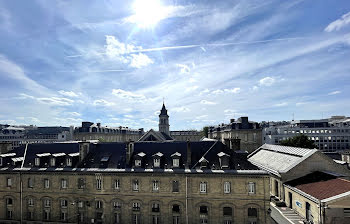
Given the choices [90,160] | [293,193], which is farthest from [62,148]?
[293,193]

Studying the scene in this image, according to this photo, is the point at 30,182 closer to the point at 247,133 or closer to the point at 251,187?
the point at 251,187

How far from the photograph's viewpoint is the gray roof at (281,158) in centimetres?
3666

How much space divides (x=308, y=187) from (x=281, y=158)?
37.4 feet

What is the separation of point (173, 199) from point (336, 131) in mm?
80566

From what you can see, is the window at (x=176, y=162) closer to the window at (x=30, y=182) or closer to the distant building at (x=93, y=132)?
the window at (x=30, y=182)

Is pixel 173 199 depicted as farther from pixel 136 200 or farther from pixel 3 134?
pixel 3 134

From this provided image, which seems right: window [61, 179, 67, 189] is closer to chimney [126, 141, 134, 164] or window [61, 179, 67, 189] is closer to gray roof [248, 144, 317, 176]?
chimney [126, 141, 134, 164]

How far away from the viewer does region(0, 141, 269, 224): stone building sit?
1134 inches

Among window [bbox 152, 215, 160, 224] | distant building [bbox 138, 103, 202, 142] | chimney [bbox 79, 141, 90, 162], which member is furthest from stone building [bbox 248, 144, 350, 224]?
chimney [bbox 79, 141, 90, 162]

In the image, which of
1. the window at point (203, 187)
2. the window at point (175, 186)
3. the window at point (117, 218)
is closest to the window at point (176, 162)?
the window at point (175, 186)

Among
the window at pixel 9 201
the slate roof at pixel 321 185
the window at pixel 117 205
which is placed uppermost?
the slate roof at pixel 321 185

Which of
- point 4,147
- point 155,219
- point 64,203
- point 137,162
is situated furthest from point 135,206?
point 4,147

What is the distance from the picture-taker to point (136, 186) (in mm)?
30734

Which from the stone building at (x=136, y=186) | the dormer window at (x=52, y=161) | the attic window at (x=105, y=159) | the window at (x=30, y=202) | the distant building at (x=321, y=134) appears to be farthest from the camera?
the distant building at (x=321, y=134)
